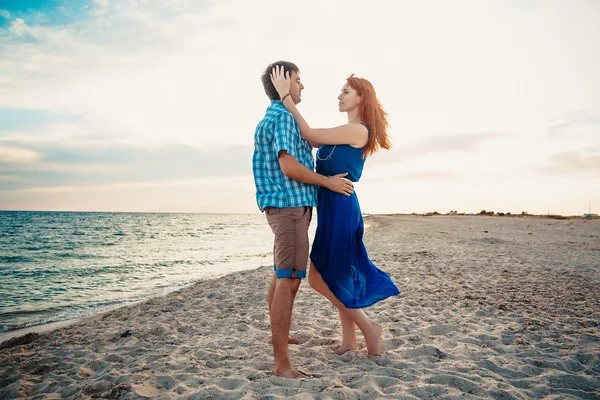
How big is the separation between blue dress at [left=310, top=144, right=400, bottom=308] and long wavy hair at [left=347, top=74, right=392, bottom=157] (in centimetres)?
16

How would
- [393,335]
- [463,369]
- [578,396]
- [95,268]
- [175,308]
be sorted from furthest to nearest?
[95,268] < [175,308] < [393,335] < [463,369] < [578,396]

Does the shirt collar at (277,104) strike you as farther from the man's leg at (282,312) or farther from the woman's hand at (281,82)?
the man's leg at (282,312)

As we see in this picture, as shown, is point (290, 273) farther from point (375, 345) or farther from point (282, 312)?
point (375, 345)

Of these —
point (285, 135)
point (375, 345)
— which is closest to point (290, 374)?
point (375, 345)

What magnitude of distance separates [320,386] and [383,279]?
1.07m

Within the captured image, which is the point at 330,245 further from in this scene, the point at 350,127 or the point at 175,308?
the point at 175,308

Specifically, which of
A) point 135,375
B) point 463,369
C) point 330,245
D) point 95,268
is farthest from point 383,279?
point 95,268

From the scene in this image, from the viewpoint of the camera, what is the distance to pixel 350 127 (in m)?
3.21

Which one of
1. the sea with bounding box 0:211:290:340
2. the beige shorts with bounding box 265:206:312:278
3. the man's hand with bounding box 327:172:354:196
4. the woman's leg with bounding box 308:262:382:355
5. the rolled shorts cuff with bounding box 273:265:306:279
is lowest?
the sea with bounding box 0:211:290:340

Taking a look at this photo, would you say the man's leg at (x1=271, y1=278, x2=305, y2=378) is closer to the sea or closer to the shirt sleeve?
the shirt sleeve

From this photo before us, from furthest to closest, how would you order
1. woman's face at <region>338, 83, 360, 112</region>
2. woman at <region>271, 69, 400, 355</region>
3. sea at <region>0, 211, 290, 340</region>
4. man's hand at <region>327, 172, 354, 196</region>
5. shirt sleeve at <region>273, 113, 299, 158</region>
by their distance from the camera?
sea at <region>0, 211, 290, 340</region> → woman's face at <region>338, 83, 360, 112</region> → woman at <region>271, 69, 400, 355</region> → man's hand at <region>327, 172, 354, 196</region> → shirt sleeve at <region>273, 113, 299, 158</region>

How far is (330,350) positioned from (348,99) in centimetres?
233

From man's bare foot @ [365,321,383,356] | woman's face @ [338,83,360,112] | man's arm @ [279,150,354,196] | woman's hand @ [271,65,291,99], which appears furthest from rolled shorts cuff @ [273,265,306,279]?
woman's face @ [338,83,360,112]

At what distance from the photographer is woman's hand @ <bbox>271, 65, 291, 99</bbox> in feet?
10.0
